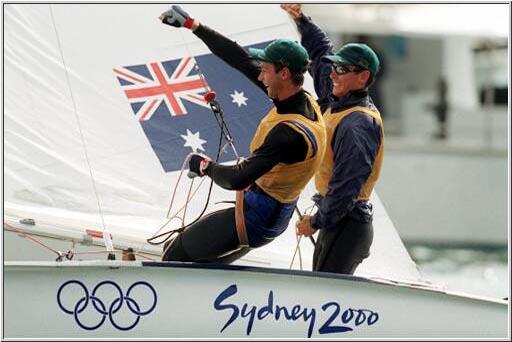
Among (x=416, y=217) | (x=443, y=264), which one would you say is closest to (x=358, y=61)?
(x=443, y=264)

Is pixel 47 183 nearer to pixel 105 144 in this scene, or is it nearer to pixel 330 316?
pixel 105 144

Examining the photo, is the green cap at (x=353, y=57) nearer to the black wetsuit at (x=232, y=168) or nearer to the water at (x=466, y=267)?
the black wetsuit at (x=232, y=168)

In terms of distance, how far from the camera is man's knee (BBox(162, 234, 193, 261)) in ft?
14.8

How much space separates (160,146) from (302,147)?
86 centimetres

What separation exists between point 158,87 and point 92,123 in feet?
0.86

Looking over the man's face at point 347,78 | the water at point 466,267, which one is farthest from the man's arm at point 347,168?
the water at point 466,267

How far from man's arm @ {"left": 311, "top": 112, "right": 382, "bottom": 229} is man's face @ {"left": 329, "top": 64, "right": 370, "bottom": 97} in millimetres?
121

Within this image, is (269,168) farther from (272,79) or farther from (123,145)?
(123,145)

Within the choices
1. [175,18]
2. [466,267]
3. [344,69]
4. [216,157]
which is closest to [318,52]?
[344,69]

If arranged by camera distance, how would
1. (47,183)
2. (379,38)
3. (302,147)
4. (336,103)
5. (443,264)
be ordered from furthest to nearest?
(379,38) → (443,264) → (47,183) → (336,103) → (302,147)

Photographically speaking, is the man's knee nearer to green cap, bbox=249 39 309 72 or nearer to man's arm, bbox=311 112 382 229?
man's arm, bbox=311 112 382 229

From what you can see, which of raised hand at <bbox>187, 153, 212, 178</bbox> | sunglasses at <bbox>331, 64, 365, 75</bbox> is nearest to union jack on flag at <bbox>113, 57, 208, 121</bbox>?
sunglasses at <bbox>331, 64, 365, 75</bbox>

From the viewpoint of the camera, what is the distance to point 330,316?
14.6 feet

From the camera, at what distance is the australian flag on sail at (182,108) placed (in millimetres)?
5090
